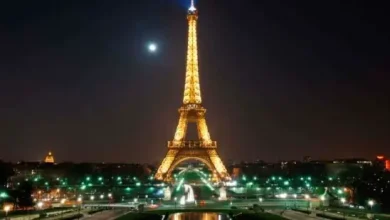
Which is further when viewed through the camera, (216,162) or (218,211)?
(216,162)

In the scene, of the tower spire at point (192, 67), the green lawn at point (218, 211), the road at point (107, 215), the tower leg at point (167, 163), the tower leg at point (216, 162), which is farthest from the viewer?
the tower leg at point (216, 162)

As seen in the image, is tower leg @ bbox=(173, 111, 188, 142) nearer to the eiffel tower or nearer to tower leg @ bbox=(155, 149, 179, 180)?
the eiffel tower

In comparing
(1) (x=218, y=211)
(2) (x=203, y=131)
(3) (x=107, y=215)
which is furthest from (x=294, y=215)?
(2) (x=203, y=131)

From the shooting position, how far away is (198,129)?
60688 millimetres

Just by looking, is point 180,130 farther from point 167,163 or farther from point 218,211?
point 218,211

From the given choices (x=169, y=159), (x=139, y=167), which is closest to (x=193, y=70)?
(x=169, y=159)

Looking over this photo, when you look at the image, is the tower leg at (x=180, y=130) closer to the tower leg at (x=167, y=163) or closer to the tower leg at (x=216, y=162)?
the tower leg at (x=167, y=163)

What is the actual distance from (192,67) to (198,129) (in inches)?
279

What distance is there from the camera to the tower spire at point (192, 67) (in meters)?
57.9

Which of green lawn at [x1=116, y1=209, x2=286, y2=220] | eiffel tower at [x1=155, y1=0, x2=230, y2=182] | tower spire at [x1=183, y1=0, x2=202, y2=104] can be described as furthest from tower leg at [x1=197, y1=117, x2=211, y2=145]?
green lawn at [x1=116, y1=209, x2=286, y2=220]

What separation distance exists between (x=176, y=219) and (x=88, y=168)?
68.6m

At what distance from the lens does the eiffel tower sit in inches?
2298

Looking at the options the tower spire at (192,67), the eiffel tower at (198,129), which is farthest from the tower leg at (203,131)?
the tower spire at (192,67)

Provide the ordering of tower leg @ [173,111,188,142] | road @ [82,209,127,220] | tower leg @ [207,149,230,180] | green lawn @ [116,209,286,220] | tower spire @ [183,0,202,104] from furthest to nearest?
tower leg @ [207,149,230,180]
tower leg @ [173,111,188,142]
tower spire @ [183,0,202,104]
green lawn @ [116,209,286,220]
road @ [82,209,127,220]
